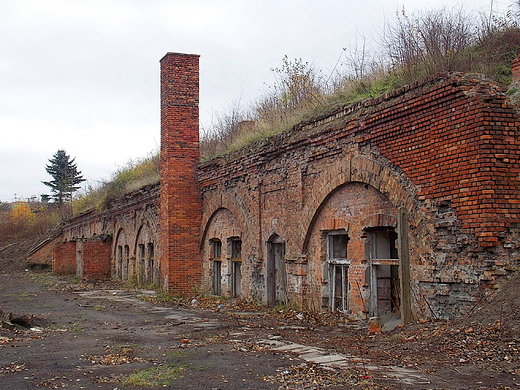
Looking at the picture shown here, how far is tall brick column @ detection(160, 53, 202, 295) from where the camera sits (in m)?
18.5

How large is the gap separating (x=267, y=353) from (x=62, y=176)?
58.4 meters

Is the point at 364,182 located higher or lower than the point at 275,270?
higher

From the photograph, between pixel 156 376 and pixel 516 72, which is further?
pixel 516 72

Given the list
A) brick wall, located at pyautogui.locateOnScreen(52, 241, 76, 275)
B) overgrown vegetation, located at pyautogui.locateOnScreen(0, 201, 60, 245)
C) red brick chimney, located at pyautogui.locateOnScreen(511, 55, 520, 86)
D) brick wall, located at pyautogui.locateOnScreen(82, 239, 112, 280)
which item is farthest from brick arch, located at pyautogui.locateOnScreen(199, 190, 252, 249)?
overgrown vegetation, located at pyautogui.locateOnScreen(0, 201, 60, 245)

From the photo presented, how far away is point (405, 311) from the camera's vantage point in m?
9.10

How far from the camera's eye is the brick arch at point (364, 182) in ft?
30.9

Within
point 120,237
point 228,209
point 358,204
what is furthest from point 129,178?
point 358,204

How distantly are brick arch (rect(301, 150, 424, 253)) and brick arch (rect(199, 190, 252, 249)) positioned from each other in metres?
3.12

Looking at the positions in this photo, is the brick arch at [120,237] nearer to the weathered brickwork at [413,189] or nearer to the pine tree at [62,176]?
the weathered brickwork at [413,189]

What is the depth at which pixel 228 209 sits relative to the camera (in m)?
16.7

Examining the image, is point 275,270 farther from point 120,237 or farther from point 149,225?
point 120,237

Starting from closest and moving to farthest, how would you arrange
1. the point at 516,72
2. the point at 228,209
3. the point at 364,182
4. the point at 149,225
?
the point at 516,72
the point at 364,182
the point at 228,209
the point at 149,225

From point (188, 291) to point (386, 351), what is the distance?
456 inches

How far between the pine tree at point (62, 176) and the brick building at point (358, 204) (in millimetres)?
45649
